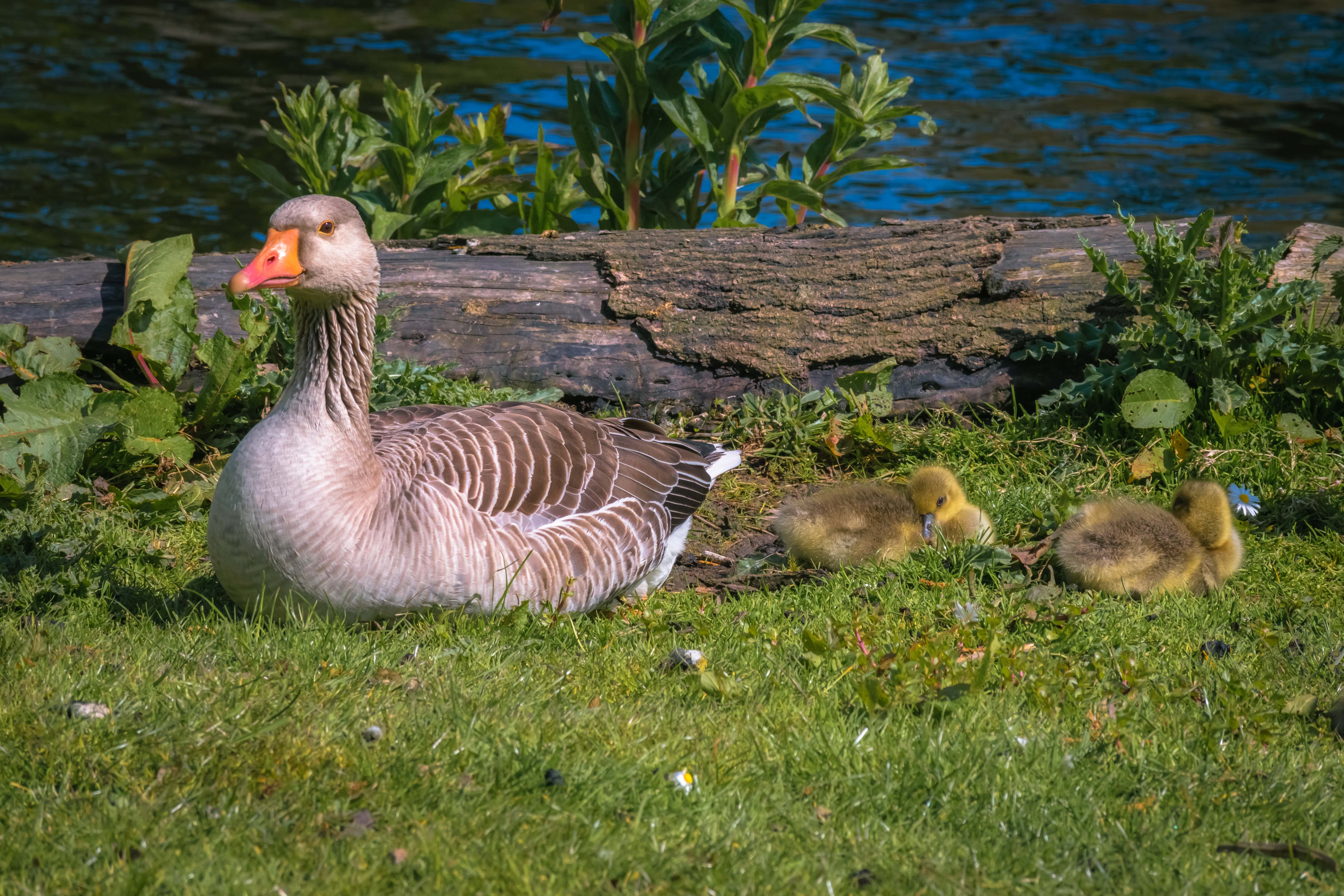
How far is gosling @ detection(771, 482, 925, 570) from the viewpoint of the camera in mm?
5758

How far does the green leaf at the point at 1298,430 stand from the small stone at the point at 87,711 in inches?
240

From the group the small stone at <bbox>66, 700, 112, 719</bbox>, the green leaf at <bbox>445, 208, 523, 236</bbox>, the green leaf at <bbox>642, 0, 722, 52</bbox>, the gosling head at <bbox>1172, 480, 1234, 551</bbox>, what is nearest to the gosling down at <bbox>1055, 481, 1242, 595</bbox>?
the gosling head at <bbox>1172, 480, 1234, 551</bbox>

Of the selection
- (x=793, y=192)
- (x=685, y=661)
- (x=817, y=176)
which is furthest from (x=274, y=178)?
(x=685, y=661)

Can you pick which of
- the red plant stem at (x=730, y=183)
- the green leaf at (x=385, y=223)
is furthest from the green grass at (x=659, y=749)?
the red plant stem at (x=730, y=183)

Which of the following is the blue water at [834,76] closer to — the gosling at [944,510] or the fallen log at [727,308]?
the fallen log at [727,308]

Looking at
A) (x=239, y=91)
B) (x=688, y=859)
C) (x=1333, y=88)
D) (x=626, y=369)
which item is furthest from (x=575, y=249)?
(x=1333, y=88)

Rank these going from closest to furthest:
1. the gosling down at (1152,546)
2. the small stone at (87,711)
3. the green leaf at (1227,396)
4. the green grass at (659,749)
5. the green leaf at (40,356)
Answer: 1. the green grass at (659,749)
2. the small stone at (87,711)
3. the gosling down at (1152,546)
4. the green leaf at (1227,396)
5. the green leaf at (40,356)

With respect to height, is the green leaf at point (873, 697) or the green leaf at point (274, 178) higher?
the green leaf at point (274, 178)

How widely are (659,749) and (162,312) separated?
4.78 m

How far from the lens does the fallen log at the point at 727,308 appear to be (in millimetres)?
7309

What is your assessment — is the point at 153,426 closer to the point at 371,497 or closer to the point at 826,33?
the point at 371,497

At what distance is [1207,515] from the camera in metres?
5.52

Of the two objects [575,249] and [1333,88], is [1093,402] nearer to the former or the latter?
[575,249]

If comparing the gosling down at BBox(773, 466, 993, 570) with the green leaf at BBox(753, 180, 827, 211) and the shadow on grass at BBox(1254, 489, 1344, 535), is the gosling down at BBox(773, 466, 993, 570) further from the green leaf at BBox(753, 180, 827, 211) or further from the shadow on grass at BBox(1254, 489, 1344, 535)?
the green leaf at BBox(753, 180, 827, 211)
